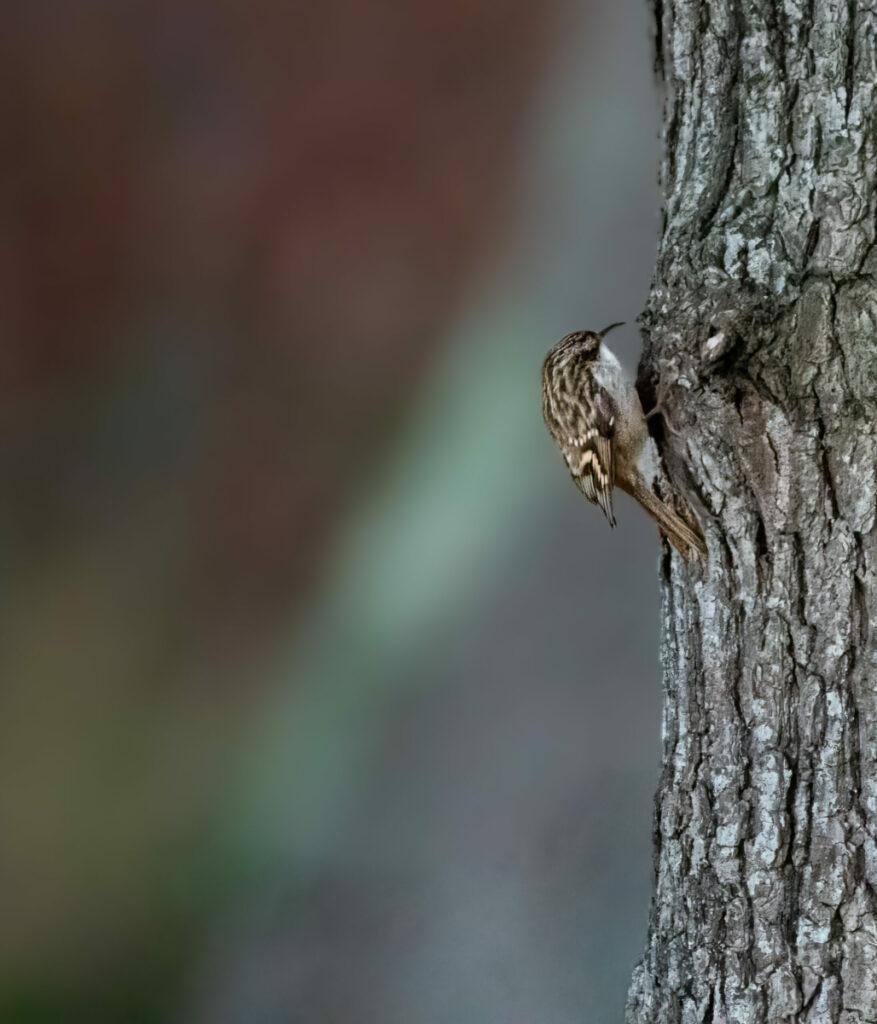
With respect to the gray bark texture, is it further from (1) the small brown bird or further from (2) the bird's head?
(2) the bird's head

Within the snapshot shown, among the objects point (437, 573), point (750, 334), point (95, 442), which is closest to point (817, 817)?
point (750, 334)

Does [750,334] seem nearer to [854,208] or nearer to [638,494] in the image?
[854,208]

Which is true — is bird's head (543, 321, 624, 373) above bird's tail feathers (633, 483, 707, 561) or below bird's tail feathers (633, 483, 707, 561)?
A: above

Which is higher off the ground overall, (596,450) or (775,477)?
(596,450)

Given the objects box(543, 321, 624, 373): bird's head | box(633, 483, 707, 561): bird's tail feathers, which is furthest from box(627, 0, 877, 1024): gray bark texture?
box(543, 321, 624, 373): bird's head

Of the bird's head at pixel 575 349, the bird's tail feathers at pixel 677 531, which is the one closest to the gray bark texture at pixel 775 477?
the bird's tail feathers at pixel 677 531

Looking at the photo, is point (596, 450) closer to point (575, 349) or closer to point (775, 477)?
point (575, 349)

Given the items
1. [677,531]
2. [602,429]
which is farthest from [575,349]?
[677,531]

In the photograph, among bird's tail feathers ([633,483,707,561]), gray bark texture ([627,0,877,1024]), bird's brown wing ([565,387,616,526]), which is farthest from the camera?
bird's brown wing ([565,387,616,526])
